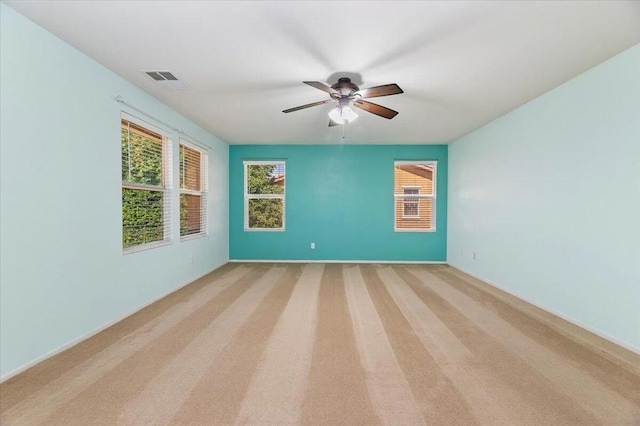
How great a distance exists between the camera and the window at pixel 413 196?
641 cm

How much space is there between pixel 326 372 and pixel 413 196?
4947 mm

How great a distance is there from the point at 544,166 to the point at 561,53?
1389mm

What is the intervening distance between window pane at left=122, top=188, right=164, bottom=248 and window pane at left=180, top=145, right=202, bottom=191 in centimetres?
64

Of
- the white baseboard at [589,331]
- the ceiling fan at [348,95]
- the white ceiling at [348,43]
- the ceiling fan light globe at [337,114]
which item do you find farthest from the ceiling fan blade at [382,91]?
the white baseboard at [589,331]

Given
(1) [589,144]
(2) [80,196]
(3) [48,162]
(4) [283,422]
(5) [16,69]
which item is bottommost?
(4) [283,422]

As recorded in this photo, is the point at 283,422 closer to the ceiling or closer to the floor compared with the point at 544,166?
closer to the floor

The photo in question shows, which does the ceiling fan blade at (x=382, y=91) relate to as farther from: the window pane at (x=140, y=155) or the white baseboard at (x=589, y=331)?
the white baseboard at (x=589, y=331)

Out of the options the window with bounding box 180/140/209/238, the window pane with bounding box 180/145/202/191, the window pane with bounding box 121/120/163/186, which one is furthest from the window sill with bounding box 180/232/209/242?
the window pane with bounding box 121/120/163/186

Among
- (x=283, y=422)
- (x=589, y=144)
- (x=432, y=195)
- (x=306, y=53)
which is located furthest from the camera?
(x=432, y=195)

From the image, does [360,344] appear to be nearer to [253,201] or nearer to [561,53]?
[561,53]

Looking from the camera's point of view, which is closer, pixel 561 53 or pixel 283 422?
pixel 283 422

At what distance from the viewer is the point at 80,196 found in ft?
8.64

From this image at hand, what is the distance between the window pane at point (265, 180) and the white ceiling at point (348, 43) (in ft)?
8.86

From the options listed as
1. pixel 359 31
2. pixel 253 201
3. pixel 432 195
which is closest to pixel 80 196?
pixel 359 31
